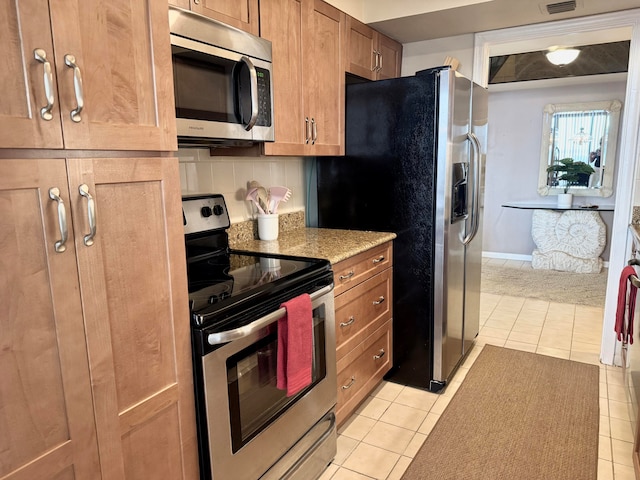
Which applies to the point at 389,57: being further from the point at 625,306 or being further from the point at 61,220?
the point at 61,220

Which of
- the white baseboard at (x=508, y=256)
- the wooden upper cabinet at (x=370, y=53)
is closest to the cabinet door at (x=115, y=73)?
the wooden upper cabinet at (x=370, y=53)

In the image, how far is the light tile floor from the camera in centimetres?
201

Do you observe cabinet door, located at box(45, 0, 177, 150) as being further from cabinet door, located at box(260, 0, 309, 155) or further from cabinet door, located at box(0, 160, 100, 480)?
cabinet door, located at box(260, 0, 309, 155)

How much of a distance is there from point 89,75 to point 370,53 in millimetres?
2229

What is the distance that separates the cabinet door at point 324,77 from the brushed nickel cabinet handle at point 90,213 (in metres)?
1.48

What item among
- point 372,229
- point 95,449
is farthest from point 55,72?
point 372,229

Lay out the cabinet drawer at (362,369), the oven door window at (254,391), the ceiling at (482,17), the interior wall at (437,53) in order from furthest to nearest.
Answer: the interior wall at (437,53) → the ceiling at (482,17) → the cabinet drawer at (362,369) → the oven door window at (254,391)

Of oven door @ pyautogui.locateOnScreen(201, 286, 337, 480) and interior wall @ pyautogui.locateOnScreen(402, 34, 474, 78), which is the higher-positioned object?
interior wall @ pyautogui.locateOnScreen(402, 34, 474, 78)

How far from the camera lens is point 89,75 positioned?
39.2 inches

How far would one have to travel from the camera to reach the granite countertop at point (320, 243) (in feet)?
6.85

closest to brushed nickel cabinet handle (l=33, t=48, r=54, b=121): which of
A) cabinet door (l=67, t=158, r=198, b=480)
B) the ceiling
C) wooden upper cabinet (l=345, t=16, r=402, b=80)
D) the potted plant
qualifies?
cabinet door (l=67, t=158, r=198, b=480)

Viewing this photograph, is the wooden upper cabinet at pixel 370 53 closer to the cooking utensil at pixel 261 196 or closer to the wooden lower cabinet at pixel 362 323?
the cooking utensil at pixel 261 196

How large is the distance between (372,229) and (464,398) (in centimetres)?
107

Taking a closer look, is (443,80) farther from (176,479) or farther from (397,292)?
(176,479)
